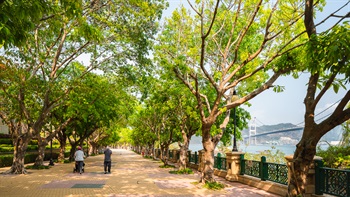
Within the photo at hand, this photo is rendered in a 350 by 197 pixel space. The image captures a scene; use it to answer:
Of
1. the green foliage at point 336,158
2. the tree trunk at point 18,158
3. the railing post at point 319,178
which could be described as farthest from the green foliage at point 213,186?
the tree trunk at point 18,158

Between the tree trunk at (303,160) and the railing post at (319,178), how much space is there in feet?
11.0

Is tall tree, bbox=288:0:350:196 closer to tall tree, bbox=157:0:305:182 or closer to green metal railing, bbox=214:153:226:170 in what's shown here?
tall tree, bbox=157:0:305:182

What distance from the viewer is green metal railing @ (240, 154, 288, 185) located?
12811 millimetres

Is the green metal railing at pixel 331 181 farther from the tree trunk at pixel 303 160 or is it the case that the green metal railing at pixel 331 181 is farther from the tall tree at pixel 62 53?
the tall tree at pixel 62 53

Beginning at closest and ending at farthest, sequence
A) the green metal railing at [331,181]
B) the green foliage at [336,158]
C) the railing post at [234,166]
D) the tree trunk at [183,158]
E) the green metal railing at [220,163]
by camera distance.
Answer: the green metal railing at [331,181] → the green foliage at [336,158] → the railing post at [234,166] → the green metal railing at [220,163] → the tree trunk at [183,158]

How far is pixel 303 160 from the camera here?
7363mm

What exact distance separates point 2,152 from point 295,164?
107 feet

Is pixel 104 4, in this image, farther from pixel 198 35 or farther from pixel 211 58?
pixel 211 58

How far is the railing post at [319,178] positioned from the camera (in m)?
10.3

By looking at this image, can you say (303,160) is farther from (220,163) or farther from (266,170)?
(220,163)

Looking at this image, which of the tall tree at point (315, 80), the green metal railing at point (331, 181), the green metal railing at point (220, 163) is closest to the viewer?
the tall tree at point (315, 80)

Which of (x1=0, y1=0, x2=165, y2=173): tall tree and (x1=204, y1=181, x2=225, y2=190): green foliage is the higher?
(x1=0, y1=0, x2=165, y2=173): tall tree

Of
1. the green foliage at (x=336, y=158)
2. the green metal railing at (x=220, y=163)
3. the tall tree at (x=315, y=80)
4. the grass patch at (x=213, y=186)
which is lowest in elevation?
the grass patch at (x=213, y=186)

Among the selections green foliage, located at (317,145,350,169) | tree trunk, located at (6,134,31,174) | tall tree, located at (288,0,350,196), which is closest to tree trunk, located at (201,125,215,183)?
green foliage, located at (317,145,350,169)
